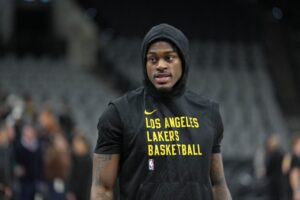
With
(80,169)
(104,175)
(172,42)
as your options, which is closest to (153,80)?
(172,42)

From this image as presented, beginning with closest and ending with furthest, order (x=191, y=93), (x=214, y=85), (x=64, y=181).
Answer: (x=191, y=93) → (x=64, y=181) → (x=214, y=85)

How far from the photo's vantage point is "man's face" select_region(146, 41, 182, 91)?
3541mm

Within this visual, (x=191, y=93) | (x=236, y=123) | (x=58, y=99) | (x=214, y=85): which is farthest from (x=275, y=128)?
(x=191, y=93)

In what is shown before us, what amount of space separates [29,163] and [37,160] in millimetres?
132

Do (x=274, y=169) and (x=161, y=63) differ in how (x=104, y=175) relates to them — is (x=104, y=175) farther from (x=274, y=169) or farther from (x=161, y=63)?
(x=274, y=169)

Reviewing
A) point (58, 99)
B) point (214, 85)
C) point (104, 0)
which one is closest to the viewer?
point (58, 99)

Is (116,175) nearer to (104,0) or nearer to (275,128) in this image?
(275,128)

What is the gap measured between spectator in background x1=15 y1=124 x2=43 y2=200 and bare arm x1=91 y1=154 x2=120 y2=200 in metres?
Answer: 7.15

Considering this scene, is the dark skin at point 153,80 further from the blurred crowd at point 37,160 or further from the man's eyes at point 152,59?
the blurred crowd at point 37,160

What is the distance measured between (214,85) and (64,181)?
1364cm

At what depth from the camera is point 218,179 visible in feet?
12.3

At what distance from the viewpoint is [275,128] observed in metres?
21.5

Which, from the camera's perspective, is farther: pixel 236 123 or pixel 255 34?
pixel 255 34

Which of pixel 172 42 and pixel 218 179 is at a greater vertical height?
pixel 172 42
